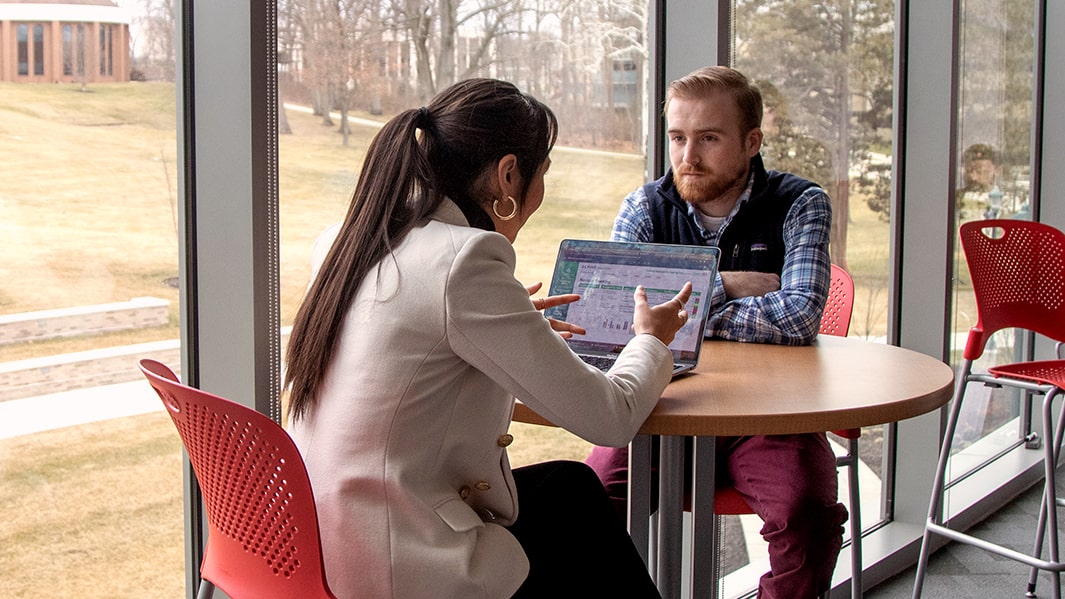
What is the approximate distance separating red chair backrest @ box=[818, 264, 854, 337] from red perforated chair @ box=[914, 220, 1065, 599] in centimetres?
60

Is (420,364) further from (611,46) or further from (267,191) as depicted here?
(611,46)

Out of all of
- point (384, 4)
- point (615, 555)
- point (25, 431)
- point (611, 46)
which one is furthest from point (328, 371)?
point (611, 46)

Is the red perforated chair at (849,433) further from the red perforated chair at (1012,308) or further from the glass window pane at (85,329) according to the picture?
the glass window pane at (85,329)

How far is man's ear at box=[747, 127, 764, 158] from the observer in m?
2.55

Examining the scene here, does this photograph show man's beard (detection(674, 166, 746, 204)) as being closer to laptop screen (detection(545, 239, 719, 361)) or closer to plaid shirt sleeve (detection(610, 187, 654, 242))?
plaid shirt sleeve (detection(610, 187, 654, 242))

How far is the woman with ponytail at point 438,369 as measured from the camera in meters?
1.39

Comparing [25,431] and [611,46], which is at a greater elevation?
[611,46]

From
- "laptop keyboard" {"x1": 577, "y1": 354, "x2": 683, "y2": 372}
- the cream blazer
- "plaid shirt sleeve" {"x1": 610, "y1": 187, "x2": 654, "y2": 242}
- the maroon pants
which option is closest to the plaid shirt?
"plaid shirt sleeve" {"x1": 610, "y1": 187, "x2": 654, "y2": 242}

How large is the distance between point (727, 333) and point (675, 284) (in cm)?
43

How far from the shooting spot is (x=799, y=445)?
→ 2133 mm

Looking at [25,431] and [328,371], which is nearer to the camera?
A: [328,371]

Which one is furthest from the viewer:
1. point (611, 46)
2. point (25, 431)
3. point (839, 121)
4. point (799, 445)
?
point (839, 121)

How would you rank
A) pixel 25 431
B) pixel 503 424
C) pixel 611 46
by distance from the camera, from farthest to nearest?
pixel 611 46
pixel 25 431
pixel 503 424

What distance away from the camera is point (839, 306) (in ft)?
9.00
